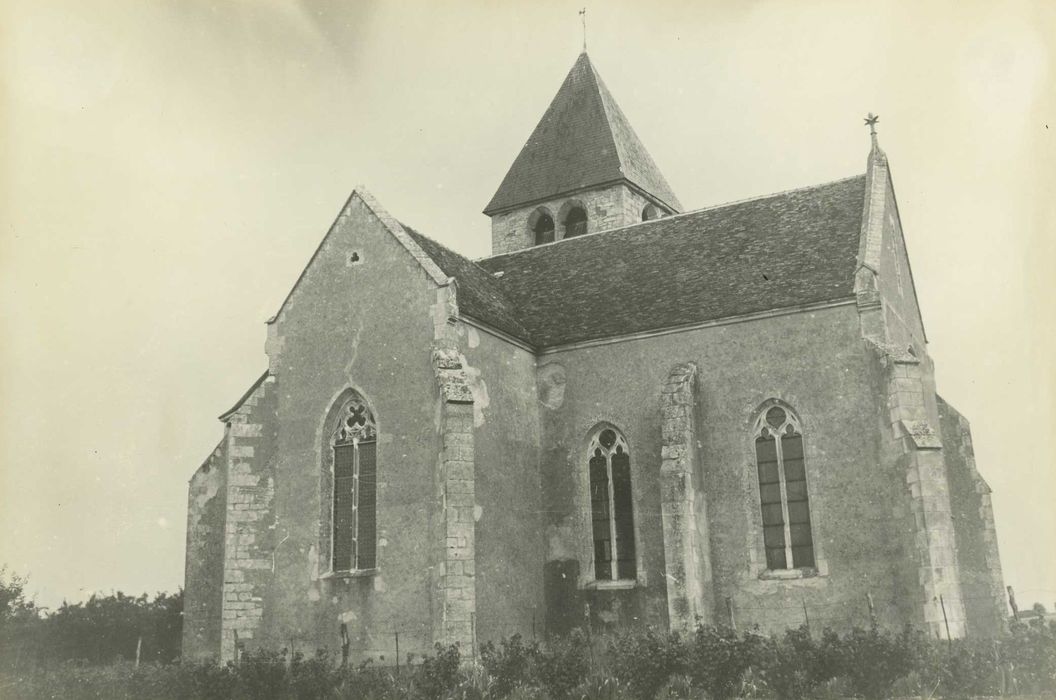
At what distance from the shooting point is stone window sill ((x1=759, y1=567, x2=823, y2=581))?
17.9 meters

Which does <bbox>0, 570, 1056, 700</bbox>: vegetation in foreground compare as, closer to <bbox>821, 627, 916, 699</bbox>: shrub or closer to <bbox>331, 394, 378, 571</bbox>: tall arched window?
<bbox>821, 627, 916, 699</bbox>: shrub

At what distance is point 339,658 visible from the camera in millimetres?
18125

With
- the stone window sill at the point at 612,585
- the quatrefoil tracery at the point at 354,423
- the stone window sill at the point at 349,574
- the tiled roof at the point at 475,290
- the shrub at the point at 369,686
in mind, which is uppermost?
the tiled roof at the point at 475,290

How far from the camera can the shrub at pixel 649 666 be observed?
45.8ft

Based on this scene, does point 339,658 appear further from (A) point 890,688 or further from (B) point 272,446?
(A) point 890,688

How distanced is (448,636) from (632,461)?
562 cm

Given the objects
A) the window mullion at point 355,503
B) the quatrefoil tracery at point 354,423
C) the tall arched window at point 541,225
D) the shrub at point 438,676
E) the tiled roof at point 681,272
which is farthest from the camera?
the tall arched window at point 541,225

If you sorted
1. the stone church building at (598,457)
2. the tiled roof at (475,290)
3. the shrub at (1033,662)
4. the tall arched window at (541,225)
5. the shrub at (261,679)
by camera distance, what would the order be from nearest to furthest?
1. the shrub at (1033,662)
2. the shrub at (261,679)
3. the stone church building at (598,457)
4. the tiled roof at (475,290)
5. the tall arched window at (541,225)

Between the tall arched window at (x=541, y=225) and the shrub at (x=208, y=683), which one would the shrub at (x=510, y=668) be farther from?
the tall arched window at (x=541, y=225)

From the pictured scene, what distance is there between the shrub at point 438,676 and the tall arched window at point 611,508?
541cm

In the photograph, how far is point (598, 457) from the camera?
813 inches

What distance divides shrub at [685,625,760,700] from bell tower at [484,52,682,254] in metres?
18.9

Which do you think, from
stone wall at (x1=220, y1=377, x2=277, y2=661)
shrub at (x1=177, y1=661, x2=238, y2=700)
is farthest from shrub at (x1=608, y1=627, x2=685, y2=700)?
stone wall at (x1=220, y1=377, x2=277, y2=661)

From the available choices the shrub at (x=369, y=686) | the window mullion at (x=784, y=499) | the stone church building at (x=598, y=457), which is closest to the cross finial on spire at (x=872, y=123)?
the stone church building at (x=598, y=457)
